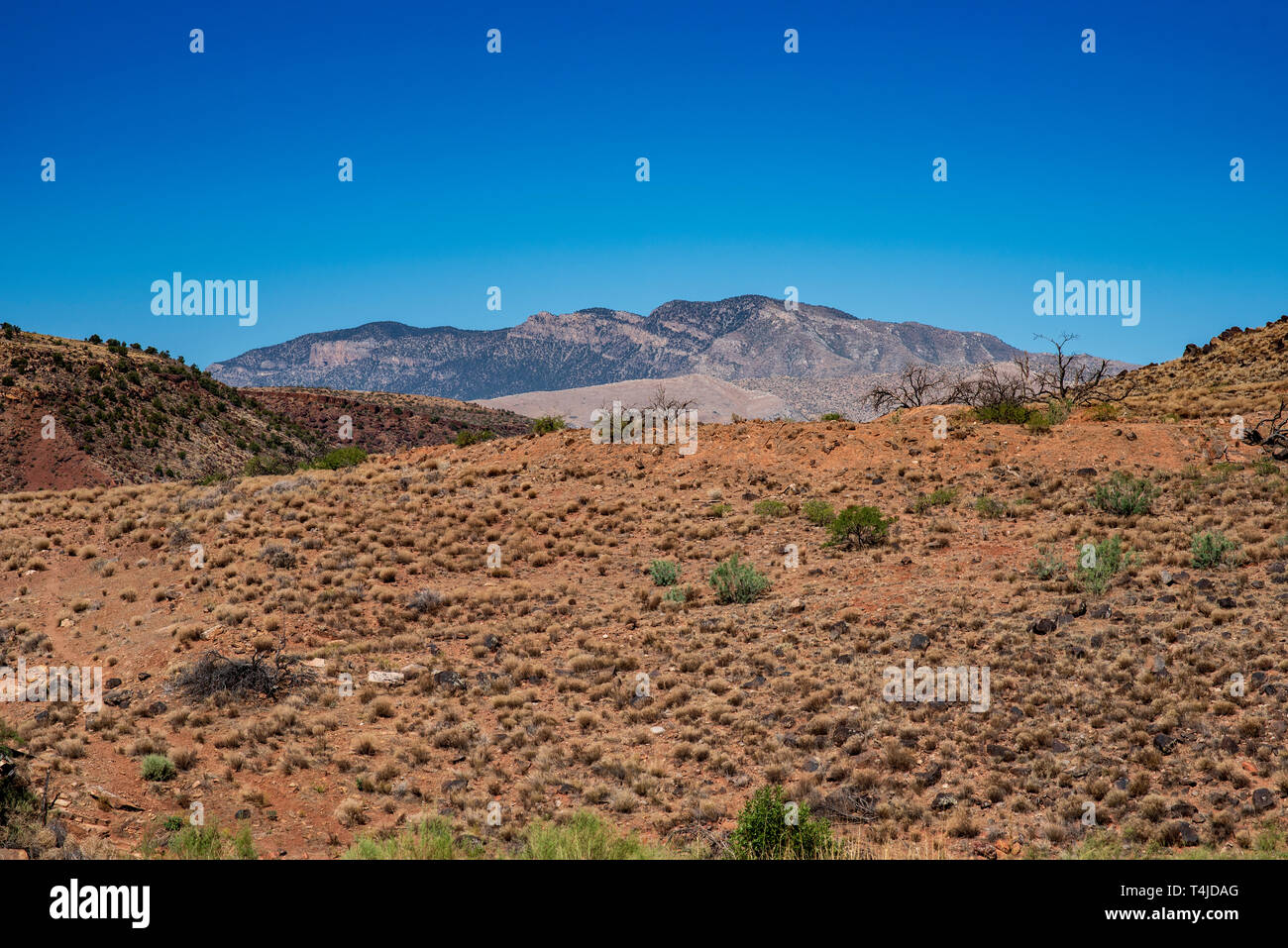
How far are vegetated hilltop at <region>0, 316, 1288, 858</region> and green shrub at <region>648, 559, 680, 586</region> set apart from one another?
0.08 metres

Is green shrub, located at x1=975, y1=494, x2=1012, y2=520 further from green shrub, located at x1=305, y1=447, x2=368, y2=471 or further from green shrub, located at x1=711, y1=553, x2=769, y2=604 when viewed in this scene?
green shrub, located at x1=305, y1=447, x2=368, y2=471

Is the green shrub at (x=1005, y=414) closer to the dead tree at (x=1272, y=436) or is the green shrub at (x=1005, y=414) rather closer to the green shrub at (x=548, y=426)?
the dead tree at (x=1272, y=436)

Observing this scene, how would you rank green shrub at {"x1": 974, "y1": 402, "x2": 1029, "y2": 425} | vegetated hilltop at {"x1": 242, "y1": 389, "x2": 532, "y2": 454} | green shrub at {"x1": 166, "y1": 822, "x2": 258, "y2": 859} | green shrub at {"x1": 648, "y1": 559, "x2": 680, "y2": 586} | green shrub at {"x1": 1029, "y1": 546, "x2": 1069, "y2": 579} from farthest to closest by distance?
vegetated hilltop at {"x1": 242, "y1": 389, "x2": 532, "y2": 454}
green shrub at {"x1": 974, "y1": 402, "x2": 1029, "y2": 425}
green shrub at {"x1": 648, "y1": 559, "x2": 680, "y2": 586}
green shrub at {"x1": 1029, "y1": 546, "x2": 1069, "y2": 579}
green shrub at {"x1": 166, "y1": 822, "x2": 258, "y2": 859}

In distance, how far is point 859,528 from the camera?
18.4m

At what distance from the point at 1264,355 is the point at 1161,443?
2377 centimetres

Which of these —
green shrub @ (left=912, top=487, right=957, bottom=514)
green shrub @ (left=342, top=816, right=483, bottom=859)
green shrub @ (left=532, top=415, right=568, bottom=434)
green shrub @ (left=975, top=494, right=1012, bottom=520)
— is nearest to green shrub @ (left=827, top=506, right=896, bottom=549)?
green shrub @ (left=912, top=487, right=957, bottom=514)

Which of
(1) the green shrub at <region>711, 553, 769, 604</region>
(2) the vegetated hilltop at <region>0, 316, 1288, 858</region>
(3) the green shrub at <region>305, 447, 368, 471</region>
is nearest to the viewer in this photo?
(2) the vegetated hilltop at <region>0, 316, 1288, 858</region>

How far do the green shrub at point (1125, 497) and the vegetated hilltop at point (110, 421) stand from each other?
38815 mm

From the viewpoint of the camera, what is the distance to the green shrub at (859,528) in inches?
720

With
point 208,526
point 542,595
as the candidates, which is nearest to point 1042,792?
point 542,595

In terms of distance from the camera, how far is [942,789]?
934 centimetres

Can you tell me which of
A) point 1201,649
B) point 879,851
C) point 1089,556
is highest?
point 1089,556

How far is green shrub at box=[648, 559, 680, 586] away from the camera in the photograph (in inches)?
679
